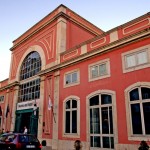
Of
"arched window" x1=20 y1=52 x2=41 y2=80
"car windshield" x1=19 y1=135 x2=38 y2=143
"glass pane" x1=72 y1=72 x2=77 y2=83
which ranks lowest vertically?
"car windshield" x1=19 y1=135 x2=38 y2=143

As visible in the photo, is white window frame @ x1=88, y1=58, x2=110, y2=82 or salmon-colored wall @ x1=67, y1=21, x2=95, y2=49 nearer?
white window frame @ x1=88, y1=58, x2=110, y2=82

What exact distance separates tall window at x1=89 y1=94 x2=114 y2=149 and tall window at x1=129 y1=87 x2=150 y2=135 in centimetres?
149

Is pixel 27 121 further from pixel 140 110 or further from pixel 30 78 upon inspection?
pixel 140 110

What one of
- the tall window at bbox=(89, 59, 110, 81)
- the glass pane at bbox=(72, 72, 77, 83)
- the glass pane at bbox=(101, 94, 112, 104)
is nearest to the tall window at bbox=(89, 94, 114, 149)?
the glass pane at bbox=(101, 94, 112, 104)

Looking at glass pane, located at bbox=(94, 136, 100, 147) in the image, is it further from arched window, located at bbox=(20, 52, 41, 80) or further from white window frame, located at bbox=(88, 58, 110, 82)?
arched window, located at bbox=(20, 52, 41, 80)

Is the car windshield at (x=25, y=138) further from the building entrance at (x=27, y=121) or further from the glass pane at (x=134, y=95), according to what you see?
the building entrance at (x=27, y=121)

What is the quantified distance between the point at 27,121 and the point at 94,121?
9.42 meters

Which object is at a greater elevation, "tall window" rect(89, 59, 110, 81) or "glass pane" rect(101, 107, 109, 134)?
"tall window" rect(89, 59, 110, 81)

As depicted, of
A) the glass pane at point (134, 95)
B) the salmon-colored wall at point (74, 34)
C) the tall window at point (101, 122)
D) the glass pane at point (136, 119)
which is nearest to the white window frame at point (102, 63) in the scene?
the tall window at point (101, 122)

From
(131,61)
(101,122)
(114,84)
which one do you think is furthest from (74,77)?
(131,61)

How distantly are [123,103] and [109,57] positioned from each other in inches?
130

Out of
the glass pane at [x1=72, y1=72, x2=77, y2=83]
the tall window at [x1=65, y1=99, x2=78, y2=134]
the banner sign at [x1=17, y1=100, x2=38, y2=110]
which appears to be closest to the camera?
the tall window at [x1=65, y1=99, x2=78, y2=134]

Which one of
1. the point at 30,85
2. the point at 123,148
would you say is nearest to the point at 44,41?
the point at 30,85

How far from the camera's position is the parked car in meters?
10.0
